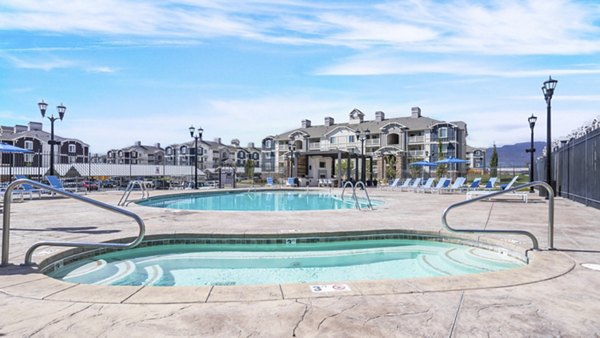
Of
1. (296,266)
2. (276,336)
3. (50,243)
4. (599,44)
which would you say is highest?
(599,44)

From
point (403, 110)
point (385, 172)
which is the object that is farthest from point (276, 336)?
point (403, 110)

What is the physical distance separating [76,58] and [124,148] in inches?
2786

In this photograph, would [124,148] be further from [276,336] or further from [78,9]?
[276,336]

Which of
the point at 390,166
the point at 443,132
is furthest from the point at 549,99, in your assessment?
the point at 443,132

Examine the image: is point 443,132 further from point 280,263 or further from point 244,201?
point 280,263

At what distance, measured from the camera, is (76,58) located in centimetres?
1322

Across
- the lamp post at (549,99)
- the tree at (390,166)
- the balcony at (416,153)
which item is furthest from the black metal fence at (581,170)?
the balcony at (416,153)

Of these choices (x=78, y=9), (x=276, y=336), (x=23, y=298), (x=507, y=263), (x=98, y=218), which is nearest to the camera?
(x=276, y=336)

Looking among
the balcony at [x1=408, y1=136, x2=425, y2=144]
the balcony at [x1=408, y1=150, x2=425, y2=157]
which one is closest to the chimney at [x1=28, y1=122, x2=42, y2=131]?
the balcony at [x1=408, y1=136, x2=425, y2=144]

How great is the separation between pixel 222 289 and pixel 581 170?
14.8 m

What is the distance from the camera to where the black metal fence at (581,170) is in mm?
11391

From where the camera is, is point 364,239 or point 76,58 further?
point 76,58

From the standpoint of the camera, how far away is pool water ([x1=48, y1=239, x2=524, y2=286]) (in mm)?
5133

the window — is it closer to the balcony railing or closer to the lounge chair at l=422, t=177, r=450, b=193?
the balcony railing
